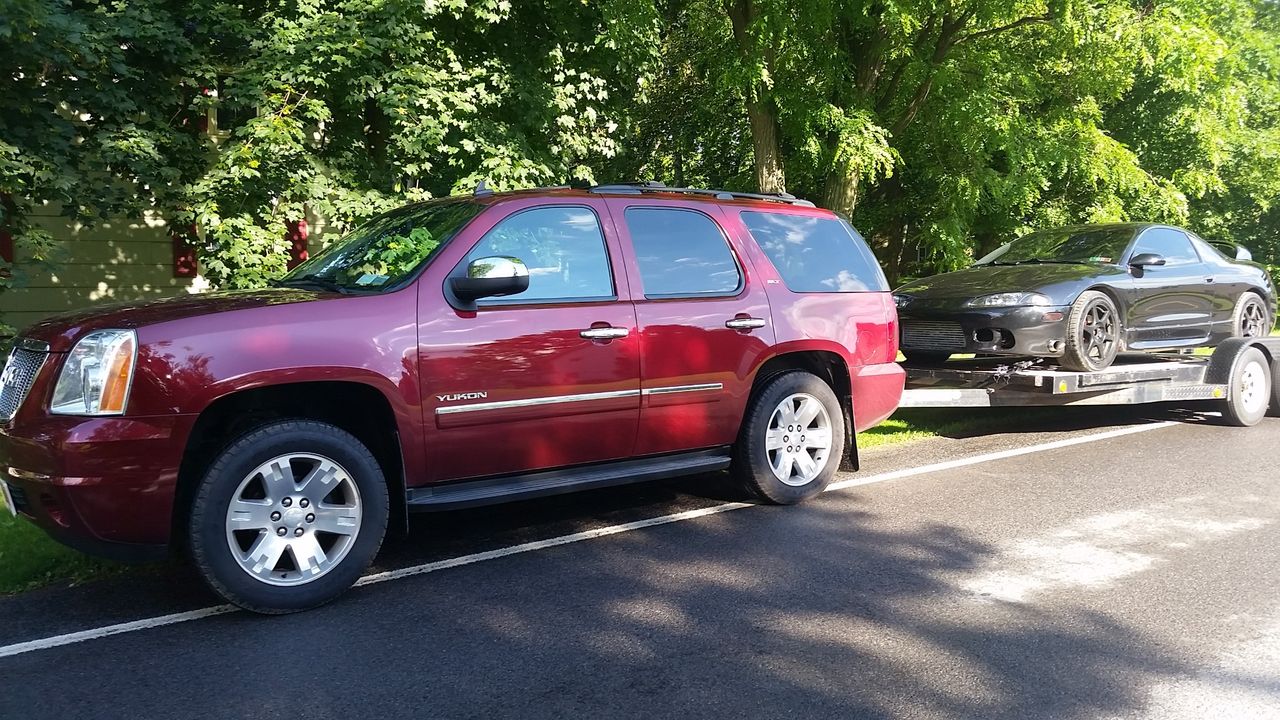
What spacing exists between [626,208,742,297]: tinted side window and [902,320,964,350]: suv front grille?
277cm

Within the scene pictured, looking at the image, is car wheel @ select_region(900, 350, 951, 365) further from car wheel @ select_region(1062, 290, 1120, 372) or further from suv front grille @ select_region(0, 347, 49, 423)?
suv front grille @ select_region(0, 347, 49, 423)

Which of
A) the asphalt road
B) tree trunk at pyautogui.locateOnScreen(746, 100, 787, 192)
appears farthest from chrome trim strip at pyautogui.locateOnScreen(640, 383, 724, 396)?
tree trunk at pyautogui.locateOnScreen(746, 100, 787, 192)

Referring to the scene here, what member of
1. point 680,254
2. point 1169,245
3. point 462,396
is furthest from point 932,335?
point 462,396

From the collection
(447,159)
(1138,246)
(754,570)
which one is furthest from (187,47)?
(1138,246)

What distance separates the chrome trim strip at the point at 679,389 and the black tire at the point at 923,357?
10.3ft

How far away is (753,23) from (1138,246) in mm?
5809

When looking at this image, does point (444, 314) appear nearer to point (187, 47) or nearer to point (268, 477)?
point (268, 477)

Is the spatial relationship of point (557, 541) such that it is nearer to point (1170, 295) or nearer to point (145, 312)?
point (145, 312)

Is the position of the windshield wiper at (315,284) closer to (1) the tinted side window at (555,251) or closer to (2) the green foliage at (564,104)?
(2) the green foliage at (564,104)

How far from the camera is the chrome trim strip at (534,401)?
457 centimetres

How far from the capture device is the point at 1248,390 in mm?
8898

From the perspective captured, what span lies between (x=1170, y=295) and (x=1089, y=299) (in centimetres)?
148

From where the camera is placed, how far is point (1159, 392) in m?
8.10

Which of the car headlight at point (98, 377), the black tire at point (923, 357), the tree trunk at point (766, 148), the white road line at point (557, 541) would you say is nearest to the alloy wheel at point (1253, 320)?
the white road line at point (557, 541)
